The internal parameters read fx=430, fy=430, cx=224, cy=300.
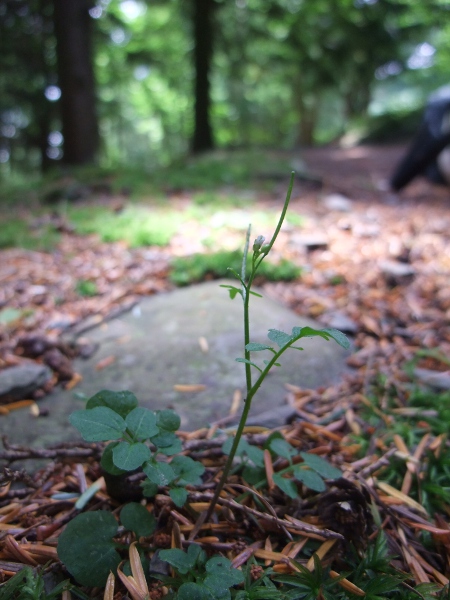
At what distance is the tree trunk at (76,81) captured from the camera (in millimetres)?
6430

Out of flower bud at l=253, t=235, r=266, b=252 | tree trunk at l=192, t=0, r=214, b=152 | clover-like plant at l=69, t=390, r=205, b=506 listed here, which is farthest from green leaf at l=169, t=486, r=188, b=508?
tree trunk at l=192, t=0, r=214, b=152

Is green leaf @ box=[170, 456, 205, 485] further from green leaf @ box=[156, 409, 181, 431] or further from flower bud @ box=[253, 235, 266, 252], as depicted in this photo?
flower bud @ box=[253, 235, 266, 252]

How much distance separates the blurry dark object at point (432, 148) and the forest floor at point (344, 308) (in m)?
0.78

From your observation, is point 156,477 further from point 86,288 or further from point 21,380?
point 86,288

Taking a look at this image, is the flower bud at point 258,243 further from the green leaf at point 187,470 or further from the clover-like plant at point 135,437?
the green leaf at point 187,470

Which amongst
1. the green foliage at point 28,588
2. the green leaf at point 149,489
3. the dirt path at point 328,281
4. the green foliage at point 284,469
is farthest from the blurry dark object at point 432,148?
the green foliage at point 28,588

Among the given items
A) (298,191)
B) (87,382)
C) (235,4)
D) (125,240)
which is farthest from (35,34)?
(87,382)

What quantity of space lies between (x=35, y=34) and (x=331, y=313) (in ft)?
30.8

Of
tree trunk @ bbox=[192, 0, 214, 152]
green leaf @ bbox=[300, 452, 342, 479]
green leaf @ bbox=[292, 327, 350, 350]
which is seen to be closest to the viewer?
green leaf @ bbox=[292, 327, 350, 350]

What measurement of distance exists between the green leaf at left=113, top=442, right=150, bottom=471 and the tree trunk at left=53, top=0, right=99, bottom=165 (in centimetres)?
693

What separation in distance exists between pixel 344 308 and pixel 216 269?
0.91 metres

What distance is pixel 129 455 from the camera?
983 mm

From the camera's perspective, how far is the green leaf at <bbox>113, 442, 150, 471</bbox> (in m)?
0.95

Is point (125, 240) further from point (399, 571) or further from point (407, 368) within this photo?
point (399, 571)
